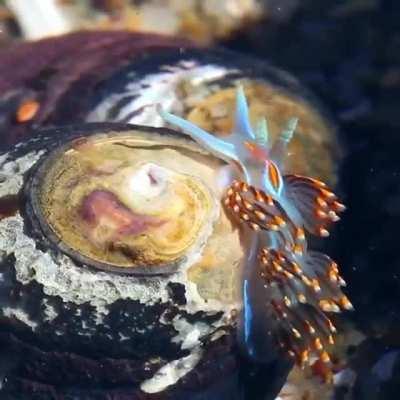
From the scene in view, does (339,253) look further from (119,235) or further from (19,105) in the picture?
(19,105)

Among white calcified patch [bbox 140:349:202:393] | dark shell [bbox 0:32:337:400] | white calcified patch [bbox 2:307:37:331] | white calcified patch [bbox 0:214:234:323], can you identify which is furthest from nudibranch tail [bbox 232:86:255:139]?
white calcified patch [bbox 2:307:37:331]

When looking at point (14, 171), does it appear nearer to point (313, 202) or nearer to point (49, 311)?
point (49, 311)

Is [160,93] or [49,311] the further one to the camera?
[160,93]

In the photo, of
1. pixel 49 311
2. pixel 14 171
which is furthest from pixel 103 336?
pixel 14 171

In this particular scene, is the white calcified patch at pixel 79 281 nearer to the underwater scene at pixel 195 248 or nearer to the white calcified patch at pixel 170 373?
the underwater scene at pixel 195 248

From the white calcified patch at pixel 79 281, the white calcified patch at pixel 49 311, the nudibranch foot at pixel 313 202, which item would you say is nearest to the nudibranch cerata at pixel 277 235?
the nudibranch foot at pixel 313 202

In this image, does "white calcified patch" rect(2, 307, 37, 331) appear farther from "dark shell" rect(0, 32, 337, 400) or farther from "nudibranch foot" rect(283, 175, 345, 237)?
"nudibranch foot" rect(283, 175, 345, 237)

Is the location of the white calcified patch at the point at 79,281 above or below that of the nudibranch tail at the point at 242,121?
below
